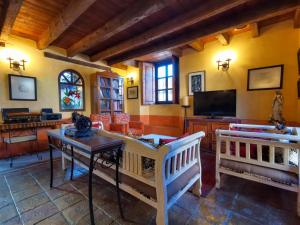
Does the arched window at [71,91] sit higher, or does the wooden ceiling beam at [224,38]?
the wooden ceiling beam at [224,38]

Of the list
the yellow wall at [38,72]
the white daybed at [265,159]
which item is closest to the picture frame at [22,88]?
the yellow wall at [38,72]

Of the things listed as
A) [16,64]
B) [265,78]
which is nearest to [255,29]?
[265,78]

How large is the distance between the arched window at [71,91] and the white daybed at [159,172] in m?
2.84

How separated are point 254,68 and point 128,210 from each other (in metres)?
3.46

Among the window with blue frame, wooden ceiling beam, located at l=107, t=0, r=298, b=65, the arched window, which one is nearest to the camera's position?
wooden ceiling beam, located at l=107, t=0, r=298, b=65

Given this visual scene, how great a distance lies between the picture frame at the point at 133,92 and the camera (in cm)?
505

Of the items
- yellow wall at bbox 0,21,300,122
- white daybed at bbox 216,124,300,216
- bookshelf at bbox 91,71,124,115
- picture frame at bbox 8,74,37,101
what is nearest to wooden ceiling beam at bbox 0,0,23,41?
yellow wall at bbox 0,21,300,122

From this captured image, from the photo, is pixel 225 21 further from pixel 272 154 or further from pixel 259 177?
pixel 259 177

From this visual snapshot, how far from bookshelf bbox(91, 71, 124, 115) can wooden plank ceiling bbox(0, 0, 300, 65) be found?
0.99 m

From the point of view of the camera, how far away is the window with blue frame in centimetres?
436

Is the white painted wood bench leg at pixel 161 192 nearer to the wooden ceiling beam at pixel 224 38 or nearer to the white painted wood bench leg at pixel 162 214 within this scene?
the white painted wood bench leg at pixel 162 214

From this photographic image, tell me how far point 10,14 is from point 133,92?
339 cm

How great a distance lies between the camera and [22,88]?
3.23 m

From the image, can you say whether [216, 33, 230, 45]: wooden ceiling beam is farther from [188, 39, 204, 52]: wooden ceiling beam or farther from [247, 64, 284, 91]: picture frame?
[247, 64, 284, 91]: picture frame
